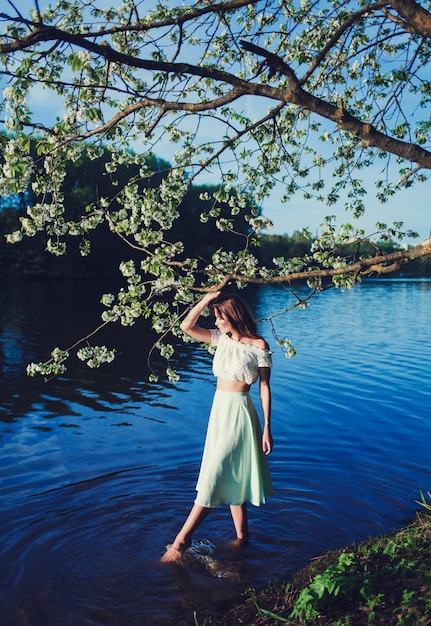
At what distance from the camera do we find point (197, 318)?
5895 mm

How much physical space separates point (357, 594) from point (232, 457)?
1764mm

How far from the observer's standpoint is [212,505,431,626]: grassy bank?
4.07 m

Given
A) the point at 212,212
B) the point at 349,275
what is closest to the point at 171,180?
the point at 212,212

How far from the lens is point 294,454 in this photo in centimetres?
1002

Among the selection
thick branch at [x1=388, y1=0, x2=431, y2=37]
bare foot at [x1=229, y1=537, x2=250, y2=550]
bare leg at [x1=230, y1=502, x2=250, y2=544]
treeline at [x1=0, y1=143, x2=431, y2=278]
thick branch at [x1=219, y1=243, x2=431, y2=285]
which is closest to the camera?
thick branch at [x1=388, y1=0, x2=431, y2=37]

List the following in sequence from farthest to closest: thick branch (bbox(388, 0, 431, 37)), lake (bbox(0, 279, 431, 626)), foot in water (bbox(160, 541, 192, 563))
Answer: foot in water (bbox(160, 541, 192, 563)) < lake (bbox(0, 279, 431, 626)) < thick branch (bbox(388, 0, 431, 37))

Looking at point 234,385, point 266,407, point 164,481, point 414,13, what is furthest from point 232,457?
point 414,13

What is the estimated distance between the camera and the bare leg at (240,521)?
6070mm

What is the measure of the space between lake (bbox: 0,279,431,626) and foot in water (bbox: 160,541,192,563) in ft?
0.23

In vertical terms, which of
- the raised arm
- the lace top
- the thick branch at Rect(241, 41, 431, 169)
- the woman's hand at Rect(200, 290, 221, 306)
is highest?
the thick branch at Rect(241, 41, 431, 169)

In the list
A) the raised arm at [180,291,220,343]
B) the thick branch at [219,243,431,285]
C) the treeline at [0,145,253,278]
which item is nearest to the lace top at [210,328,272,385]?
the raised arm at [180,291,220,343]

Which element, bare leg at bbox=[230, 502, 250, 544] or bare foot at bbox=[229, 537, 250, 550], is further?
bare foot at bbox=[229, 537, 250, 550]

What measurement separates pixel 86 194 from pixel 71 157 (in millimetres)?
63762

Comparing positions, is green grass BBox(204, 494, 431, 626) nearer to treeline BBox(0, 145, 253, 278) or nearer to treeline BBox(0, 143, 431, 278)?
treeline BBox(0, 143, 431, 278)
